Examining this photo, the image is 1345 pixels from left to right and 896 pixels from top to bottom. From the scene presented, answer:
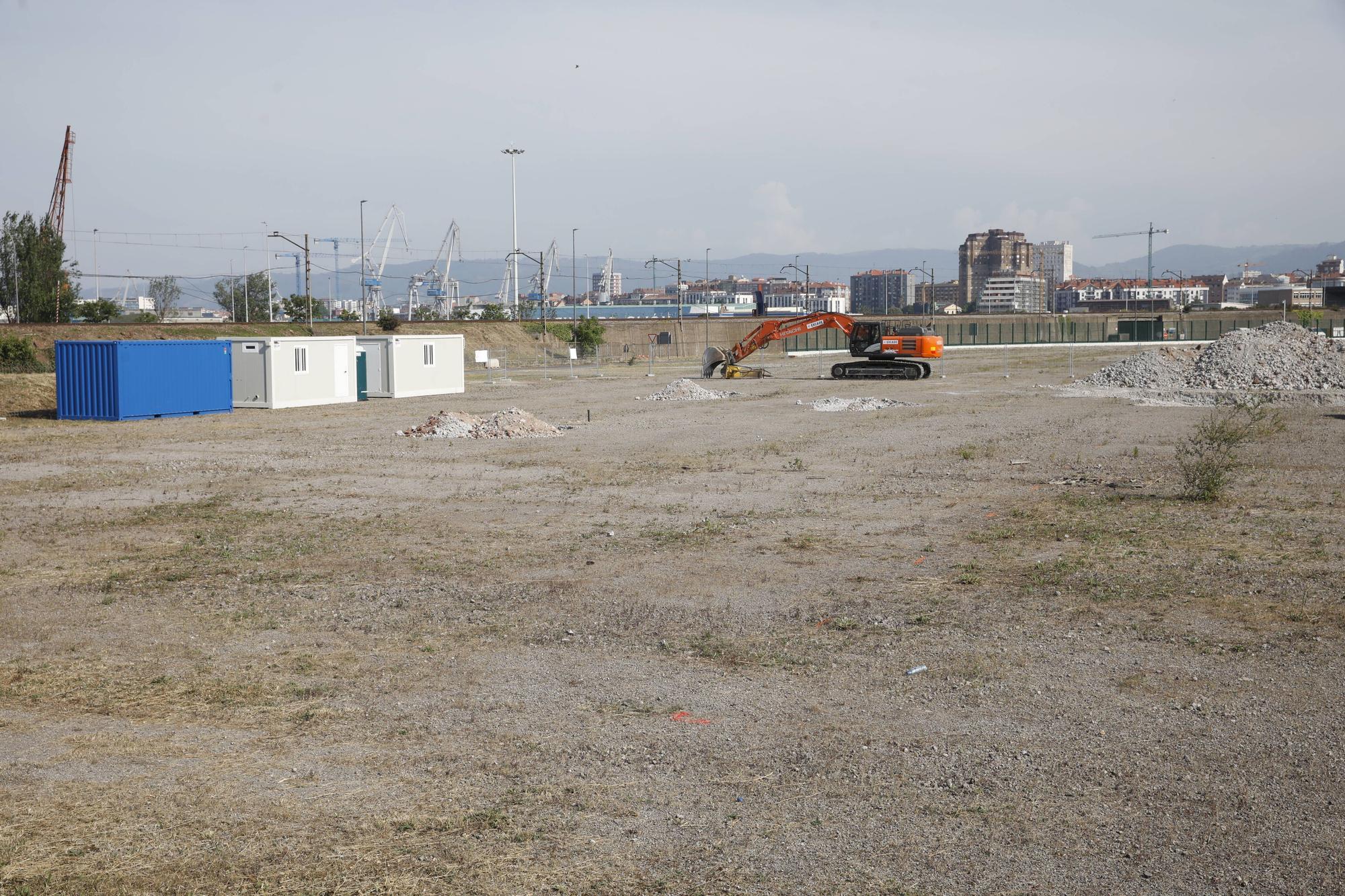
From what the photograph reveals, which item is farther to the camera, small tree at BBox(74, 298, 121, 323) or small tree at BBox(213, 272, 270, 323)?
small tree at BBox(213, 272, 270, 323)

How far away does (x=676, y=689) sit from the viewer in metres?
9.95

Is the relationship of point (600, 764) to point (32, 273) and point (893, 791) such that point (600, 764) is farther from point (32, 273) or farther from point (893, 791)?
point (32, 273)

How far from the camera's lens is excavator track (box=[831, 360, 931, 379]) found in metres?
55.4

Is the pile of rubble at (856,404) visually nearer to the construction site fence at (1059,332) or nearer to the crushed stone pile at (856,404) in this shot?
the crushed stone pile at (856,404)

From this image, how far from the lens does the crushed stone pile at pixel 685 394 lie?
45469 millimetres

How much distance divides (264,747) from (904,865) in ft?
15.8

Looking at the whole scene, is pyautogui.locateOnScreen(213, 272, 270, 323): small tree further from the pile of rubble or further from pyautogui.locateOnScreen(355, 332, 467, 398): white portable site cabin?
the pile of rubble

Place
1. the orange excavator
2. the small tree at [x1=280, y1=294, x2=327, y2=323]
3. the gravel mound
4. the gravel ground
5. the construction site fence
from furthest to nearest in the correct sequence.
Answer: the construction site fence → the small tree at [x1=280, y1=294, x2=327, y2=323] → the orange excavator → the gravel mound → the gravel ground

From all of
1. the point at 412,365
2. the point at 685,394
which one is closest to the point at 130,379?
A: the point at 412,365

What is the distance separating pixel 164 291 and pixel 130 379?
116984 mm

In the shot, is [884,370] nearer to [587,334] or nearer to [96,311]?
[587,334]

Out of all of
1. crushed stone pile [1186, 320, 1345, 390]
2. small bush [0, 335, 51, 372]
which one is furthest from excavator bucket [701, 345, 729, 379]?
small bush [0, 335, 51, 372]

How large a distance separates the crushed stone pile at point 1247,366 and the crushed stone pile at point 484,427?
28.0 meters

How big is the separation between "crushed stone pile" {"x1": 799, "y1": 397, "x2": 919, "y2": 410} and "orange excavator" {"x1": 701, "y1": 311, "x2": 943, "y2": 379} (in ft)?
41.2
